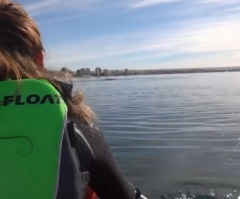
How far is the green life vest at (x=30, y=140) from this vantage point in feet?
5.99

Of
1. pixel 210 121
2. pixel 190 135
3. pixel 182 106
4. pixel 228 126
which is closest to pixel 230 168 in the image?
pixel 190 135

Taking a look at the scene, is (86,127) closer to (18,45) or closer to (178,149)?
(18,45)

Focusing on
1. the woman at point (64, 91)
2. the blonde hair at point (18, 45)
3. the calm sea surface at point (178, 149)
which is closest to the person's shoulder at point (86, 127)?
the woman at point (64, 91)

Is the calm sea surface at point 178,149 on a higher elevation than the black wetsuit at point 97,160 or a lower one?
lower

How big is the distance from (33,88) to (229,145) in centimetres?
1062

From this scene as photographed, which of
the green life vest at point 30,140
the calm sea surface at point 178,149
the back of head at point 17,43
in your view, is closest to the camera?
the green life vest at point 30,140

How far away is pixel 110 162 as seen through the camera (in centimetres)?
229

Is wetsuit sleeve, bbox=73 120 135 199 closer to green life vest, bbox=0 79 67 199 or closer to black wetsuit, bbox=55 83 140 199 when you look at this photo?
black wetsuit, bbox=55 83 140 199

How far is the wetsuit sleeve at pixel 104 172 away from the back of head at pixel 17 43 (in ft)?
1.46

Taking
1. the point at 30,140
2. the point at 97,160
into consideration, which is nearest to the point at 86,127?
the point at 97,160

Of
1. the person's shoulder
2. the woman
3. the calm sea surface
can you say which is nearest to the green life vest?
the woman

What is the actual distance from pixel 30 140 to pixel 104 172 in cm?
56

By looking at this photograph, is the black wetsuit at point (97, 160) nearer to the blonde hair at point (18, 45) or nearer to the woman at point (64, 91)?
the woman at point (64, 91)

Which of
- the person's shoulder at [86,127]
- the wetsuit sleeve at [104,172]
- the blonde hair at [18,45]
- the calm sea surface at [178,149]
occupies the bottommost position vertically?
the calm sea surface at [178,149]
